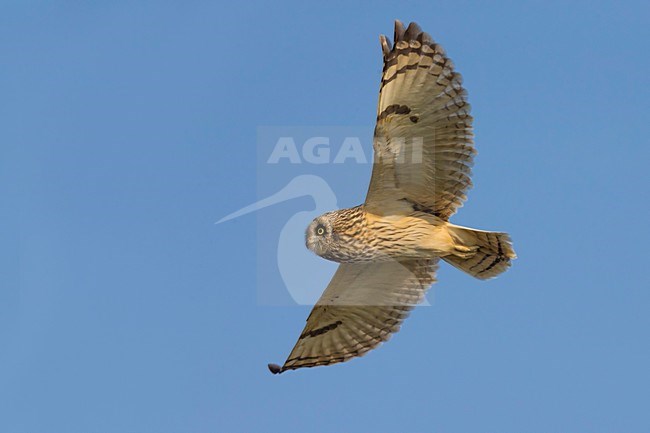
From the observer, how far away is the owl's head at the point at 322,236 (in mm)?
10414

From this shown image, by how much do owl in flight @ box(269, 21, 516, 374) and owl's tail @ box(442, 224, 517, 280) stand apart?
11 mm

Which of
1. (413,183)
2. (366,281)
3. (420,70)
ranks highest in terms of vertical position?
(420,70)

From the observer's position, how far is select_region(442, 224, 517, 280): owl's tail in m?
10.4

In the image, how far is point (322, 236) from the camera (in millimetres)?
10453

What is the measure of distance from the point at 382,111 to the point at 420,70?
0.56 meters

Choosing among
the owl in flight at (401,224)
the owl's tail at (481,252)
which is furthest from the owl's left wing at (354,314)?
the owl's tail at (481,252)

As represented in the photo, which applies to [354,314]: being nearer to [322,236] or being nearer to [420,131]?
[322,236]

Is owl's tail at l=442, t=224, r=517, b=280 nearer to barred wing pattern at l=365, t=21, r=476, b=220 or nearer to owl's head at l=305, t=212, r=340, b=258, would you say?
barred wing pattern at l=365, t=21, r=476, b=220

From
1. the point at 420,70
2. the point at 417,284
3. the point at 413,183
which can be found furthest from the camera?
the point at 417,284

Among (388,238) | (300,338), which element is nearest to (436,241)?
(388,238)

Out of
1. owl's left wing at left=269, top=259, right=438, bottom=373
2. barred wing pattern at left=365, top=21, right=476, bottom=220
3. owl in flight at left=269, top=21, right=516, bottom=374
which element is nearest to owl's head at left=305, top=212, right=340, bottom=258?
owl in flight at left=269, top=21, right=516, bottom=374

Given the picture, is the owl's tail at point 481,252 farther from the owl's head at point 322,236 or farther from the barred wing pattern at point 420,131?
the owl's head at point 322,236

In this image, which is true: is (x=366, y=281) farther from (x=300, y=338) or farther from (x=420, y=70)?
(x=420, y=70)

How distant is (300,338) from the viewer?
11.9 metres
